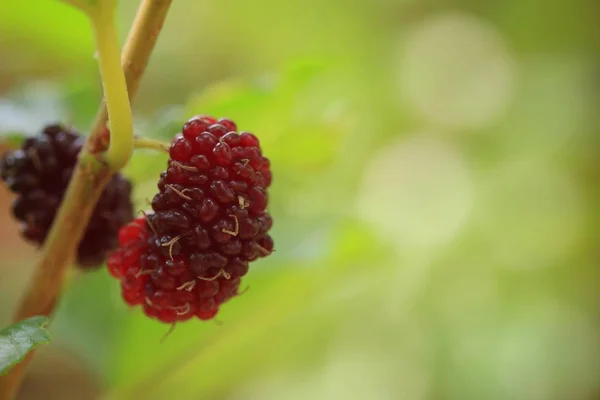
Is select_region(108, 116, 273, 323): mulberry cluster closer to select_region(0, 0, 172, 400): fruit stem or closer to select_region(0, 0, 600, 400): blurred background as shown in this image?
select_region(0, 0, 172, 400): fruit stem

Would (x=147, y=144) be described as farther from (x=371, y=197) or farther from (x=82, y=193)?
(x=371, y=197)

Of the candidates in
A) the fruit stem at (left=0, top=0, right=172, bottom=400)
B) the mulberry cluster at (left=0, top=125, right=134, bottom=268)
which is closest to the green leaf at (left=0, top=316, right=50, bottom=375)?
the fruit stem at (left=0, top=0, right=172, bottom=400)

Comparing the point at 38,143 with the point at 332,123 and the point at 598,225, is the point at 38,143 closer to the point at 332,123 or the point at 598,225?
the point at 332,123

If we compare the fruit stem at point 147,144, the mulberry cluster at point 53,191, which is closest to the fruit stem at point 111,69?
the fruit stem at point 147,144

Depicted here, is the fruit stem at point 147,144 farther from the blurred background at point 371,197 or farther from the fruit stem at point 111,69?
the blurred background at point 371,197

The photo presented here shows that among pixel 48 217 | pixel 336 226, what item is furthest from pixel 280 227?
pixel 48 217

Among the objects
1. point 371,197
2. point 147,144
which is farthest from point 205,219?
point 371,197

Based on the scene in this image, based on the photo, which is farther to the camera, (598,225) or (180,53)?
(180,53)

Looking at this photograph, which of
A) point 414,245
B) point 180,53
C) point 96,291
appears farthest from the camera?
point 180,53
